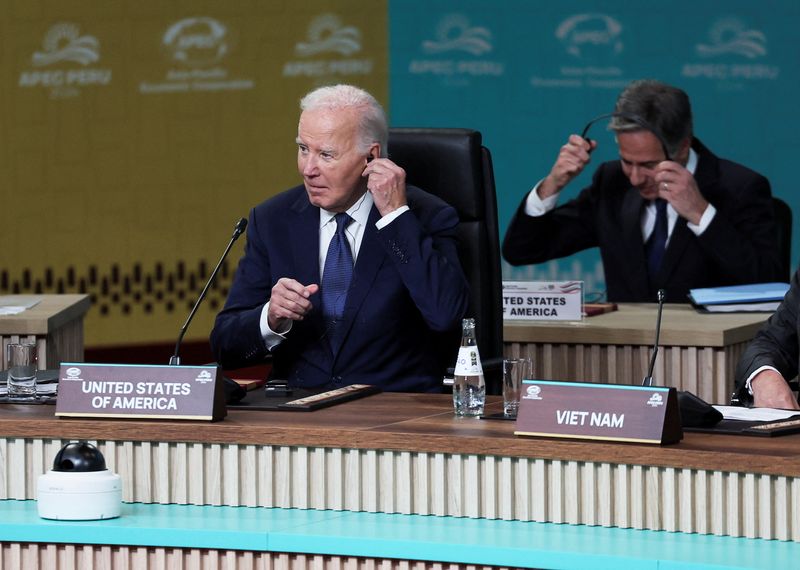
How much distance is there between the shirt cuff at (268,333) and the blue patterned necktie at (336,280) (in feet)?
0.36

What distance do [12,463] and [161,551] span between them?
0.36m

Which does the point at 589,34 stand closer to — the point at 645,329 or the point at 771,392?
the point at 645,329

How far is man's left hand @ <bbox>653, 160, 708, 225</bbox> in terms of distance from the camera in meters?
4.25

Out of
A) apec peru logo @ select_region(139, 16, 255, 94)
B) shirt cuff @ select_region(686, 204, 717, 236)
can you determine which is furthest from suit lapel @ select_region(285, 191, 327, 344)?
apec peru logo @ select_region(139, 16, 255, 94)

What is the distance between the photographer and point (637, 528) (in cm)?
209

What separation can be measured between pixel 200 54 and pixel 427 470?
392 cm

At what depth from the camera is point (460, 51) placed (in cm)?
557

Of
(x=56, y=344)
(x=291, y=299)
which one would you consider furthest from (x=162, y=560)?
(x=56, y=344)

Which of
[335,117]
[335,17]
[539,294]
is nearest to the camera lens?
[335,117]

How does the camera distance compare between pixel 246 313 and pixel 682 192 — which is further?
pixel 682 192

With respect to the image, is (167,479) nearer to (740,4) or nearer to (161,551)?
(161,551)

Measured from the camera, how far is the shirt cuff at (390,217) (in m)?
3.09

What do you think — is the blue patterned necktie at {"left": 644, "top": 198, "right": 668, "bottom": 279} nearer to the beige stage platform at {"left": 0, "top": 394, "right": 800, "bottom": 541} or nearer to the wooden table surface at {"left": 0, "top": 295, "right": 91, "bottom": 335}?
the wooden table surface at {"left": 0, "top": 295, "right": 91, "bottom": 335}

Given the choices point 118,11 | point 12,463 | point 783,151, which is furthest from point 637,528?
point 118,11
